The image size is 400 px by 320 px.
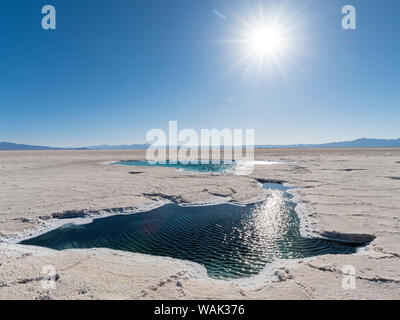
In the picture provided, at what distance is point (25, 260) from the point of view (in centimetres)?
496

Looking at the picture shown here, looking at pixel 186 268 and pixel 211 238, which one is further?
pixel 211 238

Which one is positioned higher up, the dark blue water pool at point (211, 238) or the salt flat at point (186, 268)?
the salt flat at point (186, 268)

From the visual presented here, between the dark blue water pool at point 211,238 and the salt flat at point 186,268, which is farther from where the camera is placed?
the dark blue water pool at point 211,238

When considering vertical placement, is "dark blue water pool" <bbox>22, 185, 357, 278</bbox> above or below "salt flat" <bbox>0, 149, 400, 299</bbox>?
below

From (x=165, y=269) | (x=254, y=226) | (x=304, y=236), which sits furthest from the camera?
(x=254, y=226)

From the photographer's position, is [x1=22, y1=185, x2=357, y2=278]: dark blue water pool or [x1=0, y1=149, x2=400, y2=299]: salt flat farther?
[x1=22, y1=185, x2=357, y2=278]: dark blue water pool

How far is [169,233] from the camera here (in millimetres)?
6945
